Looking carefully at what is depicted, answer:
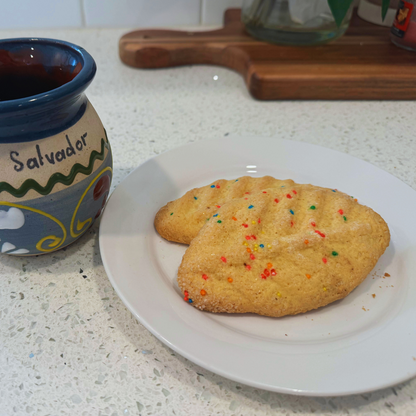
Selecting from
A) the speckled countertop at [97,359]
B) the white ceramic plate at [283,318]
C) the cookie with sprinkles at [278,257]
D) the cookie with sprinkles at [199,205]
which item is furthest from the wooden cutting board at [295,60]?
the cookie with sprinkles at [278,257]

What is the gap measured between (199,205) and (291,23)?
2.68 feet

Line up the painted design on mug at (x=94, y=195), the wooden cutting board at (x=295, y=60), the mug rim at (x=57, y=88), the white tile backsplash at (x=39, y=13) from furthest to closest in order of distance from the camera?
1. the white tile backsplash at (x=39, y=13)
2. the wooden cutting board at (x=295, y=60)
3. the painted design on mug at (x=94, y=195)
4. the mug rim at (x=57, y=88)

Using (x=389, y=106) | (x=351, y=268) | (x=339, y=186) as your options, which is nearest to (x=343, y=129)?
(x=389, y=106)

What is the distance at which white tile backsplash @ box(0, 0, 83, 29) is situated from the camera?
54.3 inches

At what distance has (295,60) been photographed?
1144mm

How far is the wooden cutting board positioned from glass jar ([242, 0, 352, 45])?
1.2 inches

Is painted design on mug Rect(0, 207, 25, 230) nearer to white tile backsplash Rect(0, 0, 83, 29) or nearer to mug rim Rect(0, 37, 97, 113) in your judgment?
mug rim Rect(0, 37, 97, 113)

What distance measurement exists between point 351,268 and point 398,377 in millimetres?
156

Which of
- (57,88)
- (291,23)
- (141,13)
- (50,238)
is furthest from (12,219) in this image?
(141,13)

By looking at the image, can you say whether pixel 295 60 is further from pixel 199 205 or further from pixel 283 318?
pixel 283 318

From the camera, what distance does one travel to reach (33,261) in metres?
0.65

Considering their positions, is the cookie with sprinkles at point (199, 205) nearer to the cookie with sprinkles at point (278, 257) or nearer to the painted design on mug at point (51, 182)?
the cookie with sprinkles at point (278, 257)

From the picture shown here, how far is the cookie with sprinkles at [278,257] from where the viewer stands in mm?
534

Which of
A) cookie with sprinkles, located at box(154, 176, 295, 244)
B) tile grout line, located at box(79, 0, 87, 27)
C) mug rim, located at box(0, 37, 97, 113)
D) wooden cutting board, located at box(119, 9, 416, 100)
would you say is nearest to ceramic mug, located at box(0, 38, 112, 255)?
mug rim, located at box(0, 37, 97, 113)
